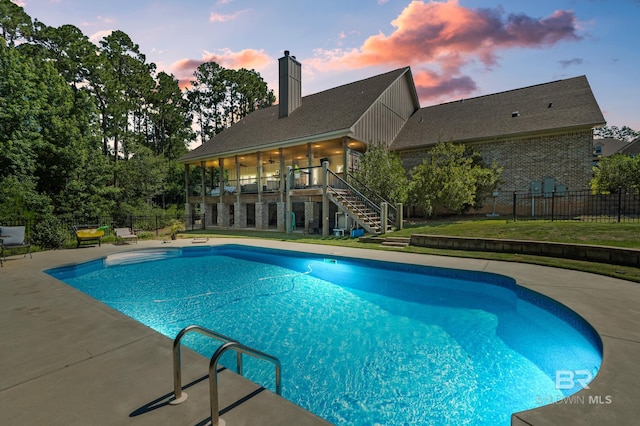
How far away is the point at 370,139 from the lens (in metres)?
20.2

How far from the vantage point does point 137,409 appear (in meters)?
2.27

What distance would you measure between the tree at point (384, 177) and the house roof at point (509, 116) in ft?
13.8

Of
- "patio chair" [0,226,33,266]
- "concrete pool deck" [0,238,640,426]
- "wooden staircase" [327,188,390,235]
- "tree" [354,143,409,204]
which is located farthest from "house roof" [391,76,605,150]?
"patio chair" [0,226,33,266]

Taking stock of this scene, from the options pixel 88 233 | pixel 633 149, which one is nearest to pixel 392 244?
pixel 88 233

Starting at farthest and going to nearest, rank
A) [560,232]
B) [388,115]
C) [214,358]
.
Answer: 1. [388,115]
2. [560,232]
3. [214,358]

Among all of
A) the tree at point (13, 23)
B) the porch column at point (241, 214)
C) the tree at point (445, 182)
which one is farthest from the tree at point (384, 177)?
the tree at point (13, 23)

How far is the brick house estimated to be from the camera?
17.0m

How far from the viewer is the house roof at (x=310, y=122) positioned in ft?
63.1

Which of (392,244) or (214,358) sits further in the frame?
(392,244)

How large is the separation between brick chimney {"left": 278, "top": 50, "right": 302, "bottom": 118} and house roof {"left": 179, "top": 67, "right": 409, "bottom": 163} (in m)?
0.71

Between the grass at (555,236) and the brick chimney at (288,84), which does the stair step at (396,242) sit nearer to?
the grass at (555,236)

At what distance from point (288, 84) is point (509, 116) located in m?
17.6

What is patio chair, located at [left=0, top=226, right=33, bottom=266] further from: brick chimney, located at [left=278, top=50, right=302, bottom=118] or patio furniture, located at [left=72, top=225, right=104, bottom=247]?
brick chimney, located at [left=278, top=50, right=302, bottom=118]

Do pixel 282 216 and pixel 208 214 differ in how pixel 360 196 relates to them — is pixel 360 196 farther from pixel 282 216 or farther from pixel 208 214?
pixel 208 214
